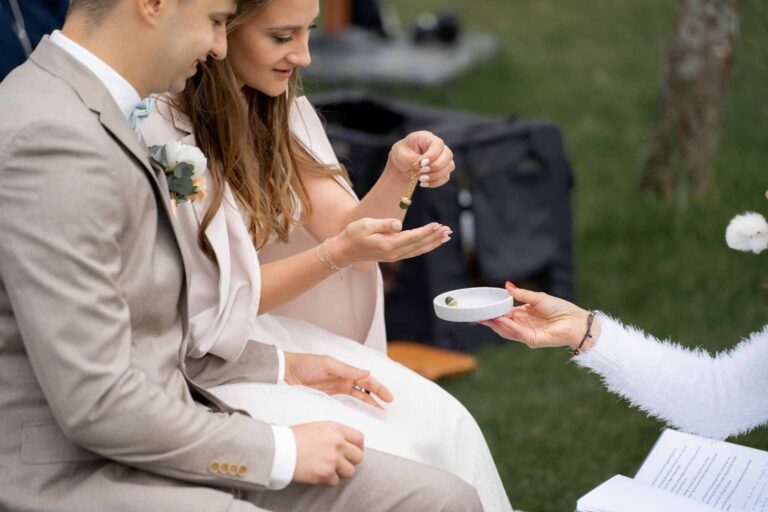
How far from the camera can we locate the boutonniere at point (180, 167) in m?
2.21

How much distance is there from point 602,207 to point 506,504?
3880mm

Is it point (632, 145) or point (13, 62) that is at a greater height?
point (13, 62)

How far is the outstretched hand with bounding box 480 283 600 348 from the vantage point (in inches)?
95.8

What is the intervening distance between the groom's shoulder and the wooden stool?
9.00ft

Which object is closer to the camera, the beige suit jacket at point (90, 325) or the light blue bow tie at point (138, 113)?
the beige suit jacket at point (90, 325)

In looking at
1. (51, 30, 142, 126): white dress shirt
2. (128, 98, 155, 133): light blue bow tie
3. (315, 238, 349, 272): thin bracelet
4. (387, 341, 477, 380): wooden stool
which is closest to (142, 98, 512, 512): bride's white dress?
(315, 238, 349, 272): thin bracelet

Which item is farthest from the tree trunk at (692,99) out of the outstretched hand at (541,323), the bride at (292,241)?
the outstretched hand at (541,323)

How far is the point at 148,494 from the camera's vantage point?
1.91m

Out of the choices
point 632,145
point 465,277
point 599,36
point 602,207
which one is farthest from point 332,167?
point 599,36

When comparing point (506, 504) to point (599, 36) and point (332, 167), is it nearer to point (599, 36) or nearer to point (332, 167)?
point (332, 167)

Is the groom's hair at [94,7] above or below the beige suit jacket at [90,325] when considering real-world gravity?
above

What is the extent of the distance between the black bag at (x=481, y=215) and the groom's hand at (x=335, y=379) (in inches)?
78.1

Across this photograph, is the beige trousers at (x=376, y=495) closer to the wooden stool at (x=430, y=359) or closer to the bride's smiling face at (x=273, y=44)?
the bride's smiling face at (x=273, y=44)

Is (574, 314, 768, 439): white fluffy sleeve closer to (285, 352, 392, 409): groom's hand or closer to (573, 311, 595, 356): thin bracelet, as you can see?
(573, 311, 595, 356): thin bracelet
